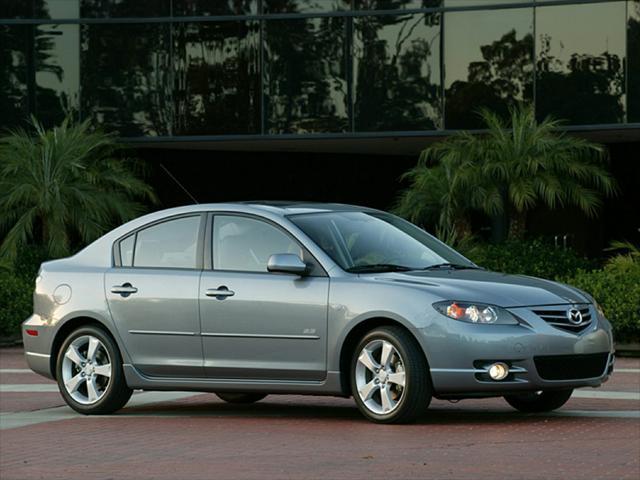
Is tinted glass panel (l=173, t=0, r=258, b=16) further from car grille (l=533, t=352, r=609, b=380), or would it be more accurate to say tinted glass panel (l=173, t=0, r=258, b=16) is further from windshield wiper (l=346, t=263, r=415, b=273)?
car grille (l=533, t=352, r=609, b=380)

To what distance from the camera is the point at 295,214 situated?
12398 millimetres

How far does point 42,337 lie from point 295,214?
2.41 meters

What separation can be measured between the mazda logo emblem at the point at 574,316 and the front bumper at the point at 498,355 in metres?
0.15

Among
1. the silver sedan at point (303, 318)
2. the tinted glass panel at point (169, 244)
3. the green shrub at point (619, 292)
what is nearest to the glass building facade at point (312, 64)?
the green shrub at point (619, 292)

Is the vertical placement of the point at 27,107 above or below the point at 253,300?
above

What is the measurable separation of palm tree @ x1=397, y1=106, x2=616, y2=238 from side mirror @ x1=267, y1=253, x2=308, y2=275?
12400mm

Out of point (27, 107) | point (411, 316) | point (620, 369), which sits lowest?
point (620, 369)

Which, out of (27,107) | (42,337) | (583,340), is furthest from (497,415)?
(27,107)

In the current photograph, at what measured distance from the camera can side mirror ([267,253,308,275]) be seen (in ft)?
38.4

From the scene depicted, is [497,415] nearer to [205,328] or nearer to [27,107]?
[205,328]

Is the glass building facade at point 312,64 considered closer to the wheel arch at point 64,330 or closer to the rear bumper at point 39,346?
the rear bumper at point 39,346

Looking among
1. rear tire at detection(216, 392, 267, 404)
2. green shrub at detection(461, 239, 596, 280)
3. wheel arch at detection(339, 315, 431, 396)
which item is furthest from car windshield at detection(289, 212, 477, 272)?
green shrub at detection(461, 239, 596, 280)

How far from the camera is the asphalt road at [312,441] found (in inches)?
363

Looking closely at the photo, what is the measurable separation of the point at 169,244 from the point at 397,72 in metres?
→ 17.3
